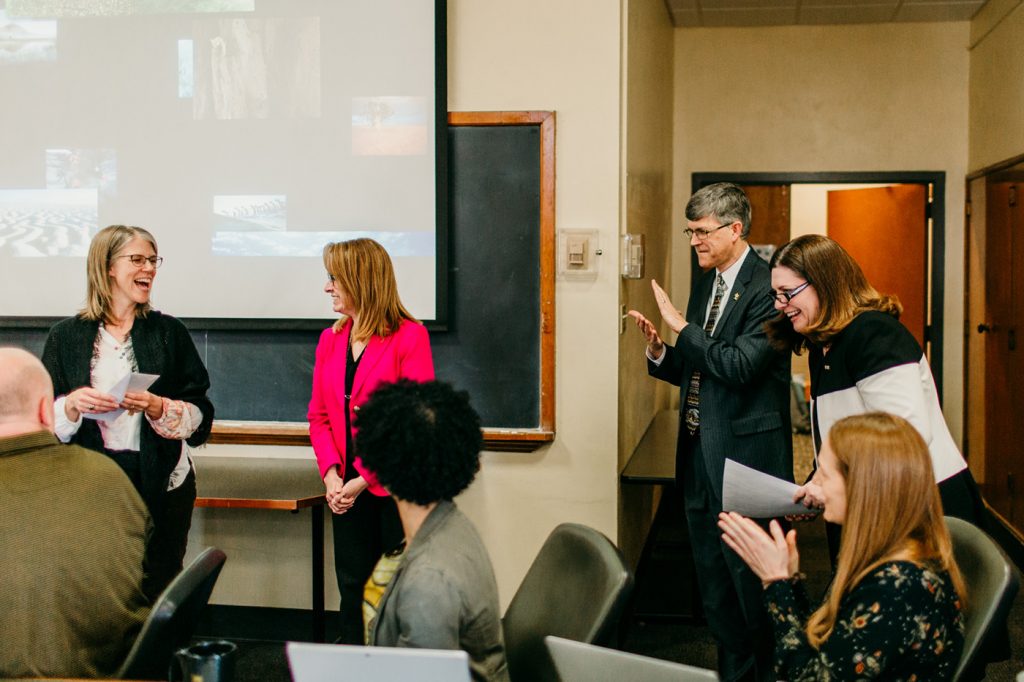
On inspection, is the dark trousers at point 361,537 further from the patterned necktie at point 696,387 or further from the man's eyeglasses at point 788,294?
the man's eyeglasses at point 788,294

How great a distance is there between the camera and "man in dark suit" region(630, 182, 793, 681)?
9.24 feet

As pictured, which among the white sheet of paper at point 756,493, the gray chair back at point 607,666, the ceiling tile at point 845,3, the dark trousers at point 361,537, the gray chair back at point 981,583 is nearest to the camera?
the gray chair back at point 607,666

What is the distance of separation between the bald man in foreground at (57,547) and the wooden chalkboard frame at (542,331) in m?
1.67

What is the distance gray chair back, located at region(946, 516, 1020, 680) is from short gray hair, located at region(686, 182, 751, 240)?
1142mm

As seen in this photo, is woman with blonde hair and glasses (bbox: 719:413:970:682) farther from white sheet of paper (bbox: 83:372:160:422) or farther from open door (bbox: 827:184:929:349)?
open door (bbox: 827:184:929:349)

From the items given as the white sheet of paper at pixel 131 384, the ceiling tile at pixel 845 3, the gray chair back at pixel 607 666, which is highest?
the ceiling tile at pixel 845 3

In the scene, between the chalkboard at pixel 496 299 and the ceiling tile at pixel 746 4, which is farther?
the ceiling tile at pixel 746 4

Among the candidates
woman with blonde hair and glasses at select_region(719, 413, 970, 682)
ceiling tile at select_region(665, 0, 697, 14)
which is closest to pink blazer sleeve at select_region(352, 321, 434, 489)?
woman with blonde hair and glasses at select_region(719, 413, 970, 682)

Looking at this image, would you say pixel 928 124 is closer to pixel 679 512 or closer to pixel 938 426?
pixel 679 512

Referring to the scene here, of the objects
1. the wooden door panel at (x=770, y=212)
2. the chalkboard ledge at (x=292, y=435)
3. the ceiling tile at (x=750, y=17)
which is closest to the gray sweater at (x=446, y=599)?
the chalkboard ledge at (x=292, y=435)

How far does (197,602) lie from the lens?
6.34 feet

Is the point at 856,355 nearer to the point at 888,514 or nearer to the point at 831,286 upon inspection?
the point at 831,286

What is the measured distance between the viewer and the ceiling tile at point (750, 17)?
565 centimetres

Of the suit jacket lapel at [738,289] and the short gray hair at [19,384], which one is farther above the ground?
the suit jacket lapel at [738,289]
